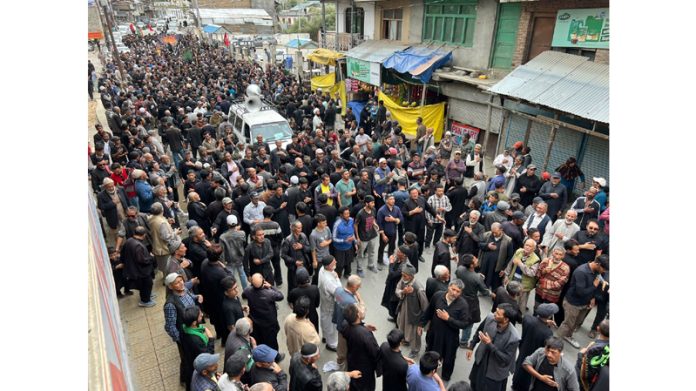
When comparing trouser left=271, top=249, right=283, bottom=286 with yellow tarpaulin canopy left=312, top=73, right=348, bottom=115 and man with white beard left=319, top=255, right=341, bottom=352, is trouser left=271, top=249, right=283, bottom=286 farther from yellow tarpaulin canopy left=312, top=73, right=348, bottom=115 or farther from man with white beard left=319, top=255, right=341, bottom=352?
yellow tarpaulin canopy left=312, top=73, right=348, bottom=115

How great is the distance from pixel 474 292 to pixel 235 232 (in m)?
3.64

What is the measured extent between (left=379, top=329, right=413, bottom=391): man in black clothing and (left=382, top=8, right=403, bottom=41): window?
52.6 ft

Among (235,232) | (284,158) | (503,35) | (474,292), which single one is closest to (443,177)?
(284,158)

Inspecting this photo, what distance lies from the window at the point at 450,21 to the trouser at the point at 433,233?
27.0ft

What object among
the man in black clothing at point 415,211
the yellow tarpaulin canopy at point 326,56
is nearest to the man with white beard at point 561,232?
the man in black clothing at point 415,211

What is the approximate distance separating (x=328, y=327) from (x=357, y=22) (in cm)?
1924

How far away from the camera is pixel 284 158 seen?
9.73 meters

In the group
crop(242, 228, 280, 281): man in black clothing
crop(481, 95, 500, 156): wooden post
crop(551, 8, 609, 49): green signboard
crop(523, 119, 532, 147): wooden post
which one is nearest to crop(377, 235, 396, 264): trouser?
crop(242, 228, 280, 281): man in black clothing

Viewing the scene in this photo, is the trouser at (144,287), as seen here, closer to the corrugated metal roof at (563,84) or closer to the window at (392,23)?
the corrugated metal roof at (563,84)

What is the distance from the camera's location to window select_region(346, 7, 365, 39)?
21000mm

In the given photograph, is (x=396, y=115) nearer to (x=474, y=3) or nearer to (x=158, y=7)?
(x=474, y=3)

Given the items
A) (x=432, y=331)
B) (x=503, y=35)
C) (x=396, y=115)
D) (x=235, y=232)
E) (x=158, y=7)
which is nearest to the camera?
(x=432, y=331)

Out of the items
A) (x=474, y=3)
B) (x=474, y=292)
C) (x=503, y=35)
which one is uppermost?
(x=474, y=3)

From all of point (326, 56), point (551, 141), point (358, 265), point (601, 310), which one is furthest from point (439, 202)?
point (326, 56)
